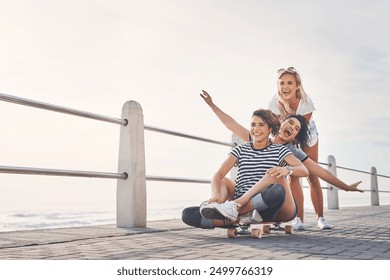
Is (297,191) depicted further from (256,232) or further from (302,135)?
(256,232)

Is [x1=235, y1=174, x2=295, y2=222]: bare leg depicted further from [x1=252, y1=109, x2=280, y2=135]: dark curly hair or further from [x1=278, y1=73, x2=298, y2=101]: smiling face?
[x1=278, y1=73, x2=298, y2=101]: smiling face

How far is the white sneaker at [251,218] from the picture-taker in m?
3.45

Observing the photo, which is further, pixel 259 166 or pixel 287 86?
pixel 287 86

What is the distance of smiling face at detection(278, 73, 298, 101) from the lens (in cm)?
439

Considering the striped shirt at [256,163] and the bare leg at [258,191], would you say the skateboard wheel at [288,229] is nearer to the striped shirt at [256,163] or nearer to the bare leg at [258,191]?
the bare leg at [258,191]

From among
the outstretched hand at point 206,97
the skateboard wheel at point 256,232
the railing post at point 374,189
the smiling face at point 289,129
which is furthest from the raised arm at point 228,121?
the railing post at point 374,189

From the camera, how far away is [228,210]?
10.8 feet

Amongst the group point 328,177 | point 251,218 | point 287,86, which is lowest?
point 251,218

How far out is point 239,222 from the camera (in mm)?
3508

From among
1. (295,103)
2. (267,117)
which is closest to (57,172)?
(267,117)

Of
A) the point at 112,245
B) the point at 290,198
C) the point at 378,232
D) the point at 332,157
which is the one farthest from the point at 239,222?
the point at 332,157

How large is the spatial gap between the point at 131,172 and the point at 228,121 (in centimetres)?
94
